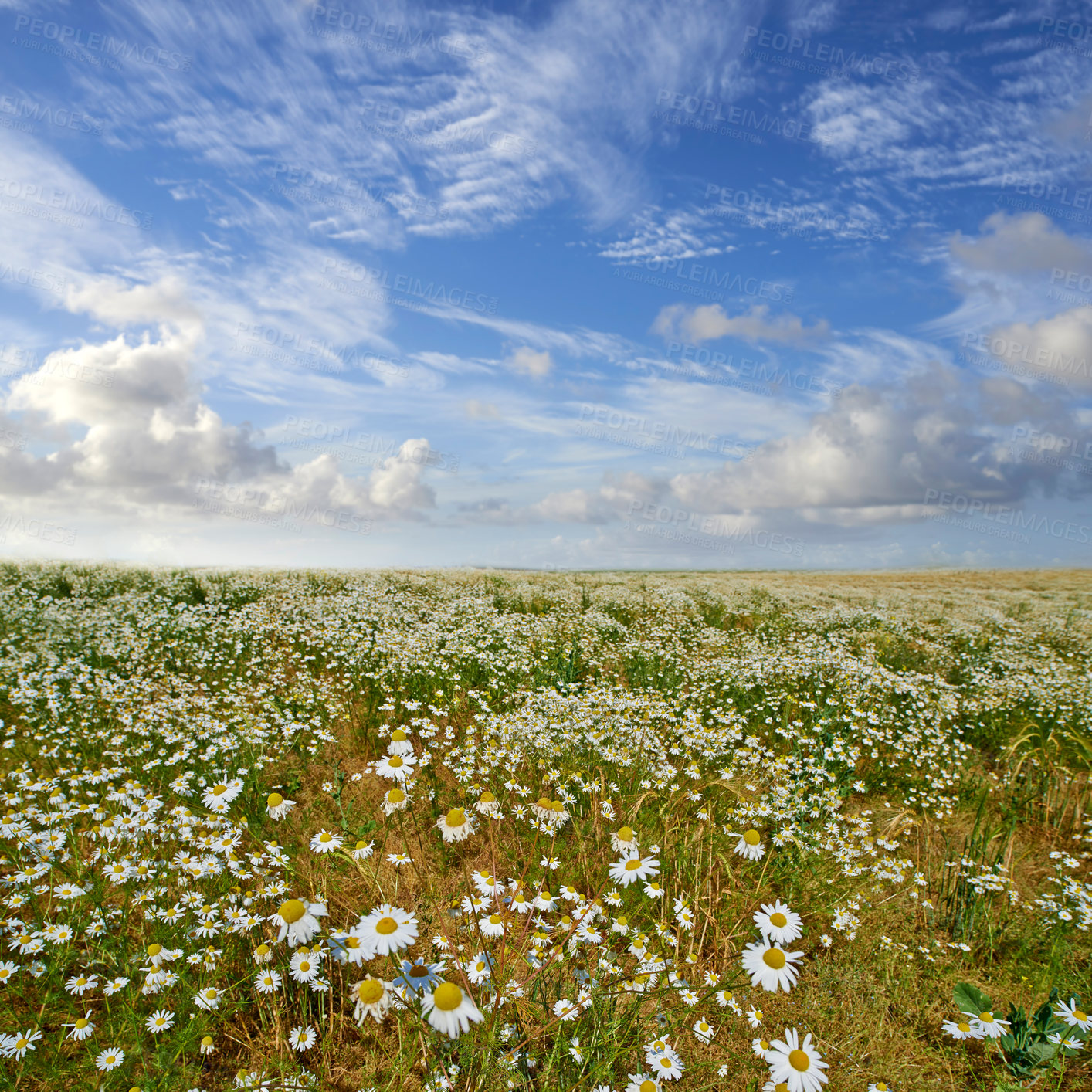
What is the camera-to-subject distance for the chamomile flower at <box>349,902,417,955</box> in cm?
215

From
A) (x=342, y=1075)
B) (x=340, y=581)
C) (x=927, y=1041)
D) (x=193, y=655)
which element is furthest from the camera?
(x=340, y=581)

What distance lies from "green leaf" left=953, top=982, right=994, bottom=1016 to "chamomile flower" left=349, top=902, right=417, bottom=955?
144 inches

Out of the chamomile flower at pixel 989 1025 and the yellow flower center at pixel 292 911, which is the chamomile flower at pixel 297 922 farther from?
the chamomile flower at pixel 989 1025

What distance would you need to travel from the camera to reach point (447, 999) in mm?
1965

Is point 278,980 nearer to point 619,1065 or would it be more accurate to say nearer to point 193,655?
point 619,1065

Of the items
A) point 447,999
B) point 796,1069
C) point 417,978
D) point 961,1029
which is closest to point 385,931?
point 417,978

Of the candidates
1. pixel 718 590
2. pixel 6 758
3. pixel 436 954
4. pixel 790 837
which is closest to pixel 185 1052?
pixel 436 954

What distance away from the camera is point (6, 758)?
249 inches

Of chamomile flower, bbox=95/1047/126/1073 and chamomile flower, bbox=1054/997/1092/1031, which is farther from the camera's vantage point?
chamomile flower, bbox=1054/997/1092/1031

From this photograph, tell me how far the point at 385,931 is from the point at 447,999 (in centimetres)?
38

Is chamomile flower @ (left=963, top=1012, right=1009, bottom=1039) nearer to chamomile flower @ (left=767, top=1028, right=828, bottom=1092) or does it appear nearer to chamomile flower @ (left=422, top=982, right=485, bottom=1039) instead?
chamomile flower @ (left=767, top=1028, right=828, bottom=1092)

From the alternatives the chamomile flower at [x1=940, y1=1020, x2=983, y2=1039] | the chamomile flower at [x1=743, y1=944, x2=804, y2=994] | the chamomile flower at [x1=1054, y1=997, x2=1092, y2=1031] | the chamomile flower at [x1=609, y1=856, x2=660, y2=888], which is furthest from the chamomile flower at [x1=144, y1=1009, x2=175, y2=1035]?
the chamomile flower at [x1=1054, y1=997, x2=1092, y2=1031]

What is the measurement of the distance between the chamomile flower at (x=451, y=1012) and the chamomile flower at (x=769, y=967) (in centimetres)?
117

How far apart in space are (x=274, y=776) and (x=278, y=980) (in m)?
3.10
